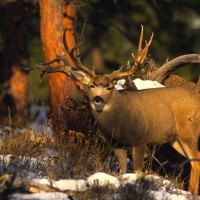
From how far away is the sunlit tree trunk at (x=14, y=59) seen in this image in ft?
60.3

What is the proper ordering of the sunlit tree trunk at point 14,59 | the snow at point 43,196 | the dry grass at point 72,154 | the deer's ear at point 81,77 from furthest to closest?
the sunlit tree trunk at point 14,59
the deer's ear at point 81,77
the dry grass at point 72,154
the snow at point 43,196

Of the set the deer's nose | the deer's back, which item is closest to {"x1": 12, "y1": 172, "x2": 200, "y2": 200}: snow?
the deer's back

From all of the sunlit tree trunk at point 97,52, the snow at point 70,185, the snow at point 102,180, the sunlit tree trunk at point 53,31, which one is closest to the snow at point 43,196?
the snow at point 70,185

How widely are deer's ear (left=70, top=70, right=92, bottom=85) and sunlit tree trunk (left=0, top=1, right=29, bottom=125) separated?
843 cm

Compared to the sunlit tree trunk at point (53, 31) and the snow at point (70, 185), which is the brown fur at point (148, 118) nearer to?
the snow at point (70, 185)

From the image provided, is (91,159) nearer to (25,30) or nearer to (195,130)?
(195,130)

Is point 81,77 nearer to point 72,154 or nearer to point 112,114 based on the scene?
point 112,114

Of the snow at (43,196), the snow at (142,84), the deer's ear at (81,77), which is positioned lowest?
the snow at (43,196)

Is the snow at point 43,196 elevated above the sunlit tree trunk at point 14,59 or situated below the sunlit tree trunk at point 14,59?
below

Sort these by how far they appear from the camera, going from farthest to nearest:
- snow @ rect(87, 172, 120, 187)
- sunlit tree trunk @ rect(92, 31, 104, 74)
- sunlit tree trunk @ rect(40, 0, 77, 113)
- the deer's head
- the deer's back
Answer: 1. sunlit tree trunk @ rect(92, 31, 104, 74)
2. sunlit tree trunk @ rect(40, 0, 77, 113)
3. the deer's back
4. the deer's head
5. snow @ rect(87, 172, 120, 187)

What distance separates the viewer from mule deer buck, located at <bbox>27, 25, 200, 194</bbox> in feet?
31.7

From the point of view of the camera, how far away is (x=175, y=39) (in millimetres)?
27828

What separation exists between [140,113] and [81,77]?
93cm

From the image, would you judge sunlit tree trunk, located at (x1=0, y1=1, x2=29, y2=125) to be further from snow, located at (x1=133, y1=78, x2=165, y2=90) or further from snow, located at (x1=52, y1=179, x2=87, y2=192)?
snow, located at (x1=52, y1=179, x2=87, y2=192)
